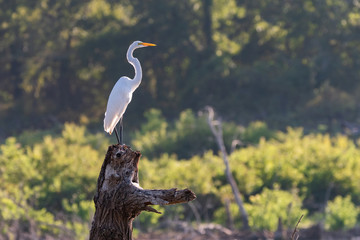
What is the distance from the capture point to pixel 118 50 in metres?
27.5

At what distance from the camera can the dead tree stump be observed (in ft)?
15.1

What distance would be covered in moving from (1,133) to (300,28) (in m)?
12.0

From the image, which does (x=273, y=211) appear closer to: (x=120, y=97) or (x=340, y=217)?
(x=340, y=217)

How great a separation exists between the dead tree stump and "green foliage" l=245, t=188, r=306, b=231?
7185 mm

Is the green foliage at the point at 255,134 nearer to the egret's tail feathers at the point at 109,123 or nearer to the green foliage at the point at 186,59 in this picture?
→ the green foliage at the point at 186,59

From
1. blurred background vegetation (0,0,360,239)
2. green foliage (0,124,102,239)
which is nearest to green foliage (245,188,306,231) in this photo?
green foliage (0,124,102,239)

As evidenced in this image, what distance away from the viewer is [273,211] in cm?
1235

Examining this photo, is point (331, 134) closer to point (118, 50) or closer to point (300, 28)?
point (300, 28)

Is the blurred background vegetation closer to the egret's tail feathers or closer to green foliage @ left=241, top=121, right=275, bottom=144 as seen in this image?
green foliage @ left=241, top=121, right=275, bottom=144

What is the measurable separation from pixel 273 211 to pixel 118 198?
8.01 m

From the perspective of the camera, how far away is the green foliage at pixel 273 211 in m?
12.0

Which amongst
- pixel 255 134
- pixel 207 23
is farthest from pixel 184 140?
pixel 207 23

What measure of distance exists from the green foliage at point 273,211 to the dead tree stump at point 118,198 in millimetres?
7185

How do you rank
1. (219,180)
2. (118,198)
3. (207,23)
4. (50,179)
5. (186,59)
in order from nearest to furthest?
(118,198) → (50,179) → (219,180) → (186,59) → (207,23)
